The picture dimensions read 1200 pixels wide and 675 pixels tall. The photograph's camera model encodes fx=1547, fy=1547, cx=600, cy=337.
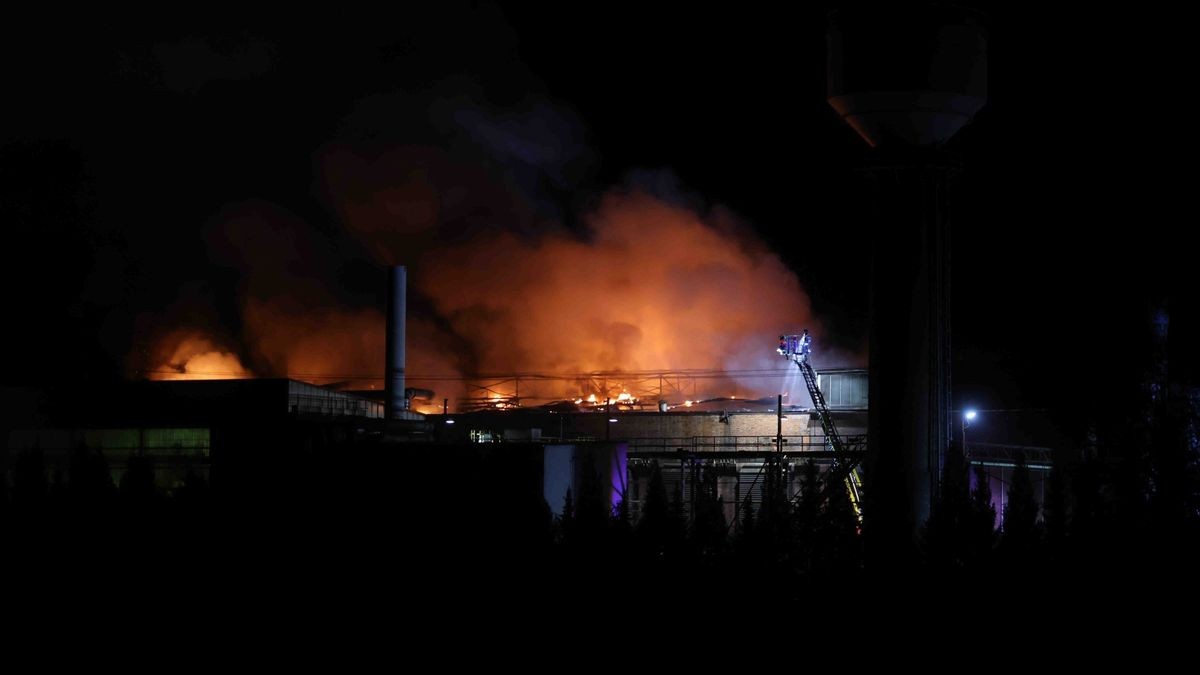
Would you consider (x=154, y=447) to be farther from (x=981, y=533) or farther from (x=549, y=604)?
(x=981, y=533)

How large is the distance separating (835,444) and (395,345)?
42.5 ft

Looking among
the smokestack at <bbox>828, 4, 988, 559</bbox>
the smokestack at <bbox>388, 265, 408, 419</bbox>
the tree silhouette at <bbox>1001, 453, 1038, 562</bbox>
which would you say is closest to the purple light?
the smokestack at <bbox>828, 4, 988, 559</bbox>

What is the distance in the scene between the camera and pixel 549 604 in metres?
25.8

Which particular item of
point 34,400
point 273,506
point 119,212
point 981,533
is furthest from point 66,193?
point 981,533

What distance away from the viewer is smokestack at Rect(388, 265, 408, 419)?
41.1 m

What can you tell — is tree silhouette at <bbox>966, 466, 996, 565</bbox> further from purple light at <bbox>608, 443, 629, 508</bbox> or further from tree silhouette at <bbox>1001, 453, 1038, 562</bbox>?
purple light at <bbox>608, 443, 629, 508</bbox>

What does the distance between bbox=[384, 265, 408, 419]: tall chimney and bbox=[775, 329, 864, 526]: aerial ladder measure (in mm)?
10413

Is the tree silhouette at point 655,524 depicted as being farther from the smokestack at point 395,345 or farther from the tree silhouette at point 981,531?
the smokestack at point 395,345

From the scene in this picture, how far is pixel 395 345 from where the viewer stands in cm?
4122

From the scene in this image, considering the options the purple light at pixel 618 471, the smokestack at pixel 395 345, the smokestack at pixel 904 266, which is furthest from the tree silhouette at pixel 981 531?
the smokestack at pixel 395 345

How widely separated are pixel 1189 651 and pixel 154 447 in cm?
2231

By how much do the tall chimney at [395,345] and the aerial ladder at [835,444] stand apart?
10413mm

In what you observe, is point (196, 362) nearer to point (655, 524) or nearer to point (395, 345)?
point (395, 345)

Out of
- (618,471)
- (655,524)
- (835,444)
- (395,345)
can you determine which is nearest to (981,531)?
(655,524)
